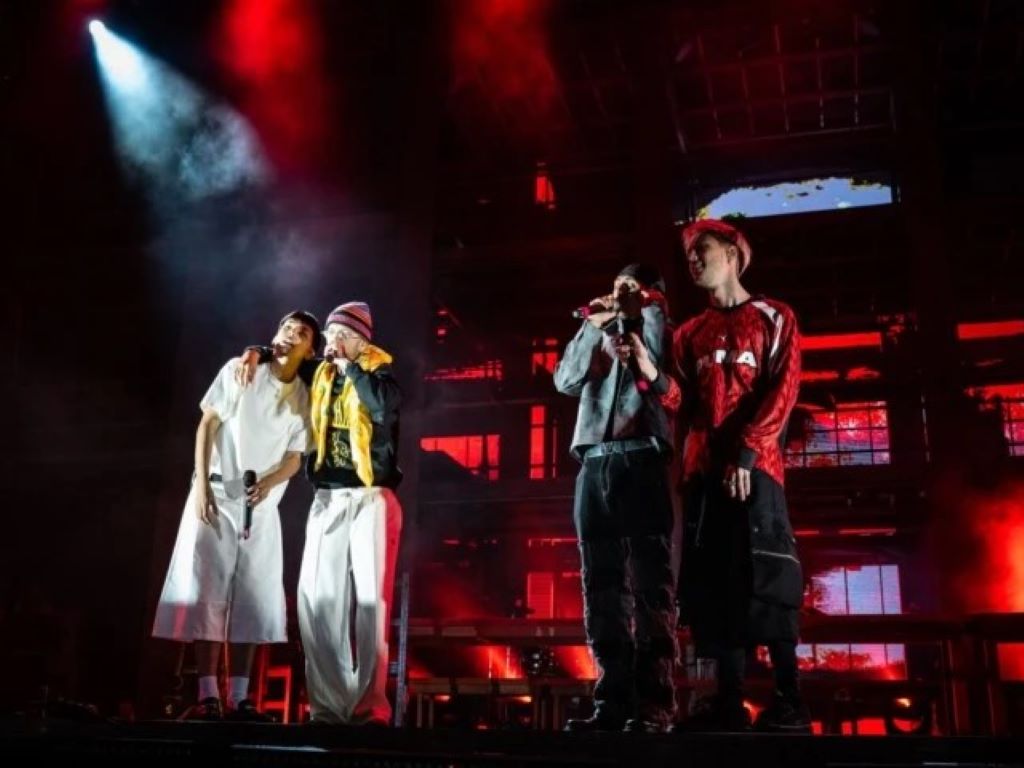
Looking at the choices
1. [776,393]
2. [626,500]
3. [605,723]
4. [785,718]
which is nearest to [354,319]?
[626,500]

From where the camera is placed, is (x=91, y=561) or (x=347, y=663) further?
(x=91, y=561)

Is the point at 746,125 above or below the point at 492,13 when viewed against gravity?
below

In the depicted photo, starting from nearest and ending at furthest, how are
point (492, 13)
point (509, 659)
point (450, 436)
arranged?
point (492, 13) < point (509, 659) < point (450, 436)

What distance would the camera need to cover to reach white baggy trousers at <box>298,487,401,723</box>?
13.4 feet

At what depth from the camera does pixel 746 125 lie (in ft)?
44.0

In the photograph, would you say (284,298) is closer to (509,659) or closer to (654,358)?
(509,659)

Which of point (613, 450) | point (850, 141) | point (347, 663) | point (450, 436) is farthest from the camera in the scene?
point (450, 436)

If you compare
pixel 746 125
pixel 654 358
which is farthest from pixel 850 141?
pixel 654 358

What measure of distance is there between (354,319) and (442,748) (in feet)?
7.54

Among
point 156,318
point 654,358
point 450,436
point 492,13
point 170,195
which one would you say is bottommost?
point 654,358

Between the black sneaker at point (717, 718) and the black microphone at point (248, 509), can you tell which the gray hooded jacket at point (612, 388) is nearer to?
the black sneaker at point (717, 718)

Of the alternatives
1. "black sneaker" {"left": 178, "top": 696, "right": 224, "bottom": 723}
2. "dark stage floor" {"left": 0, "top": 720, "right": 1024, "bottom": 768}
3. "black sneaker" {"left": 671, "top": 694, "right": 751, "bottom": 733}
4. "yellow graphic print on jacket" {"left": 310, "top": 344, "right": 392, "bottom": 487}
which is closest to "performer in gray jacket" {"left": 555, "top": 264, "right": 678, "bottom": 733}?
"black sneaker" {"left": 671, "top": 694, "right": 751, "bottom": 733}

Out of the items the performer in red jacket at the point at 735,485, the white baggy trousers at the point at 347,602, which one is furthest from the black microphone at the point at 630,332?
the white baggy trousers at the point at 347,602

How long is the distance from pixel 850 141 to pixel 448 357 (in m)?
7.12
